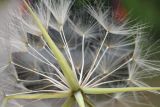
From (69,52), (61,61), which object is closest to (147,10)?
(69,52)

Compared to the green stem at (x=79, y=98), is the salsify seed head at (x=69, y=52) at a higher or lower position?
higher

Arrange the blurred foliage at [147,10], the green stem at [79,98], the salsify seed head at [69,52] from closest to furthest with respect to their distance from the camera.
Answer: the green stem at [79,98] < the salsify seed head at [69,52] < the blurred foliage at [147,10]

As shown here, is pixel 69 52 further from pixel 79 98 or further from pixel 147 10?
→ pixel 147 10

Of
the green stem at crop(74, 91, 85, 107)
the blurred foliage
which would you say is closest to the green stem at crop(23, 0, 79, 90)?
the green stem at crop(74, 91, 85, 107)

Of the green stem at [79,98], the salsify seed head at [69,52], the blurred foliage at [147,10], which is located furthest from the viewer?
the blurred foliage at [147,10]

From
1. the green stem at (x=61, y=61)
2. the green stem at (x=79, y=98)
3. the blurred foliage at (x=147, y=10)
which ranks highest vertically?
the blurred foliage at (x=147, y=10)

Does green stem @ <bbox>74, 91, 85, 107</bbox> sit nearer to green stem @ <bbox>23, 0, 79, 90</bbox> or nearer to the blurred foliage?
green stem @ <bbox>23, 0, 79, 90</bbox>

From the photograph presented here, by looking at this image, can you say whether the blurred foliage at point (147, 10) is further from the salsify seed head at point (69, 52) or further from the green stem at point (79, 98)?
the green stem at point (79, 98)

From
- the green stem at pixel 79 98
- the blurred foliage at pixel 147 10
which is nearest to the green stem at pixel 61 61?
the green stem at pixel 79 98
